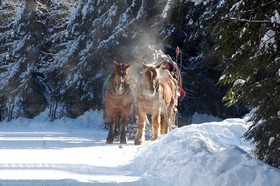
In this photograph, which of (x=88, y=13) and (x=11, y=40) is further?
(x=11, y=40)

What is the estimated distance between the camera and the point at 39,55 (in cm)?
3284

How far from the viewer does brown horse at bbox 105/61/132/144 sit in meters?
15.6

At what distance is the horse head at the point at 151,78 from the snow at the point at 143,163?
54.4 inches

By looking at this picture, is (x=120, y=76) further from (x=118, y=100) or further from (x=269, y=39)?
(x=269, y=39)

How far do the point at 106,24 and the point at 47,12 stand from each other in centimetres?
626

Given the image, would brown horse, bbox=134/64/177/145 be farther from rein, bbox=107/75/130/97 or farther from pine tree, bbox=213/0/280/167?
pine tree, bbox=213/0/280/167

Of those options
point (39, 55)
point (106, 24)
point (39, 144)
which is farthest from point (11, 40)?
point (39, 144)

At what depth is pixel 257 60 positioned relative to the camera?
23.7 ft

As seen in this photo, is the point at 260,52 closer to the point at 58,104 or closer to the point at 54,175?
the point at 54,175

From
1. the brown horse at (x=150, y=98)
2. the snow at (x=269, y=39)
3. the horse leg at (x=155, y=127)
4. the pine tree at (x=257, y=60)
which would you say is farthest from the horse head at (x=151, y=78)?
the snow at (x=269, y=39)

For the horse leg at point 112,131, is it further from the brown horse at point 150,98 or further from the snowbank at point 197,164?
the snowbank at point 197,164

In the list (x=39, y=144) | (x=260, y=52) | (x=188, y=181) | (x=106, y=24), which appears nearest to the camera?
(x=260, y=52)

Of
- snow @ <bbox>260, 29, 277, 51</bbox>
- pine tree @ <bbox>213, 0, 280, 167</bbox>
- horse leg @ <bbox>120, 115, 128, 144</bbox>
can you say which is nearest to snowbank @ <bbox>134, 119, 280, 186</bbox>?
pine tree @ <bbox>213, 0, 280, 167</bbox>

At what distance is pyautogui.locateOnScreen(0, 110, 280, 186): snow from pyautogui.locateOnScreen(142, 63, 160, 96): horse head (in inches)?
54.4
